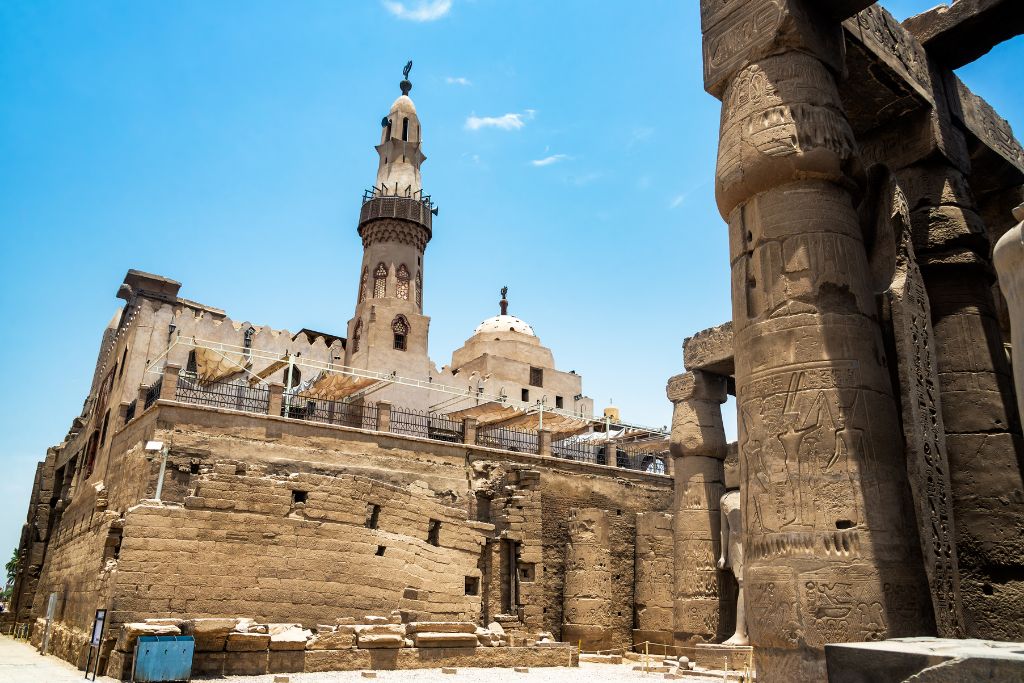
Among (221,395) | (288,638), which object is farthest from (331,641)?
(221,395)

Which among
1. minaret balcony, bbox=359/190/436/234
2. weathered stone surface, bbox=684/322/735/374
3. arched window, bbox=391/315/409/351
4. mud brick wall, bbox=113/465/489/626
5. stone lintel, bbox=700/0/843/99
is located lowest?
mud brick wall, bbox=113/465/489/626

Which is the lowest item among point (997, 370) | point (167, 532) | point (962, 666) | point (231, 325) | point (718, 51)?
point (962, 666)

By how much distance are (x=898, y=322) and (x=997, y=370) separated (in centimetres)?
167

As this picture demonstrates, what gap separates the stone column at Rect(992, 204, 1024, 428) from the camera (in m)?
2.98

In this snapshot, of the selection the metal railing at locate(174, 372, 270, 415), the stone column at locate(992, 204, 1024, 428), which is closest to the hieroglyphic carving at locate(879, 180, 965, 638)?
the stone column at locate(992, 204, 1024, 428)

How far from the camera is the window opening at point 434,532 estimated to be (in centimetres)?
1428

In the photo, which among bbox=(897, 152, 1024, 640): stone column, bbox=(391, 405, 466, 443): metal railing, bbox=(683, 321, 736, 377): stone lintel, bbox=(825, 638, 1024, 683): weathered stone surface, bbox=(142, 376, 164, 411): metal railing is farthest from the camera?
bbox=(391, 405, 466, 443): metal railing

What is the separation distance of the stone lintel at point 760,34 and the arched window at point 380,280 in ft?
81.3

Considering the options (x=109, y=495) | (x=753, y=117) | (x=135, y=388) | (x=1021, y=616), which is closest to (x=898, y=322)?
(x=753, y=117)

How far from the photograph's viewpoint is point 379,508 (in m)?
13.3

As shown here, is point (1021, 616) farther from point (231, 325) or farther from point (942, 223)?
point (231, 325)

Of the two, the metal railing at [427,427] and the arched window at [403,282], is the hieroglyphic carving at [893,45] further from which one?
the arched window at [403,282]

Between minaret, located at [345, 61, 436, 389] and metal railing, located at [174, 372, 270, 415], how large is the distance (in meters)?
5.96

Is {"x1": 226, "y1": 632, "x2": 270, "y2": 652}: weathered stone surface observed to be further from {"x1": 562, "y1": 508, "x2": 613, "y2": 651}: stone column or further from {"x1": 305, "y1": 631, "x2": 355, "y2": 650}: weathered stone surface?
{"x1": 562, "y1": 508, "x2": 613, "y2": 651}: stone column
